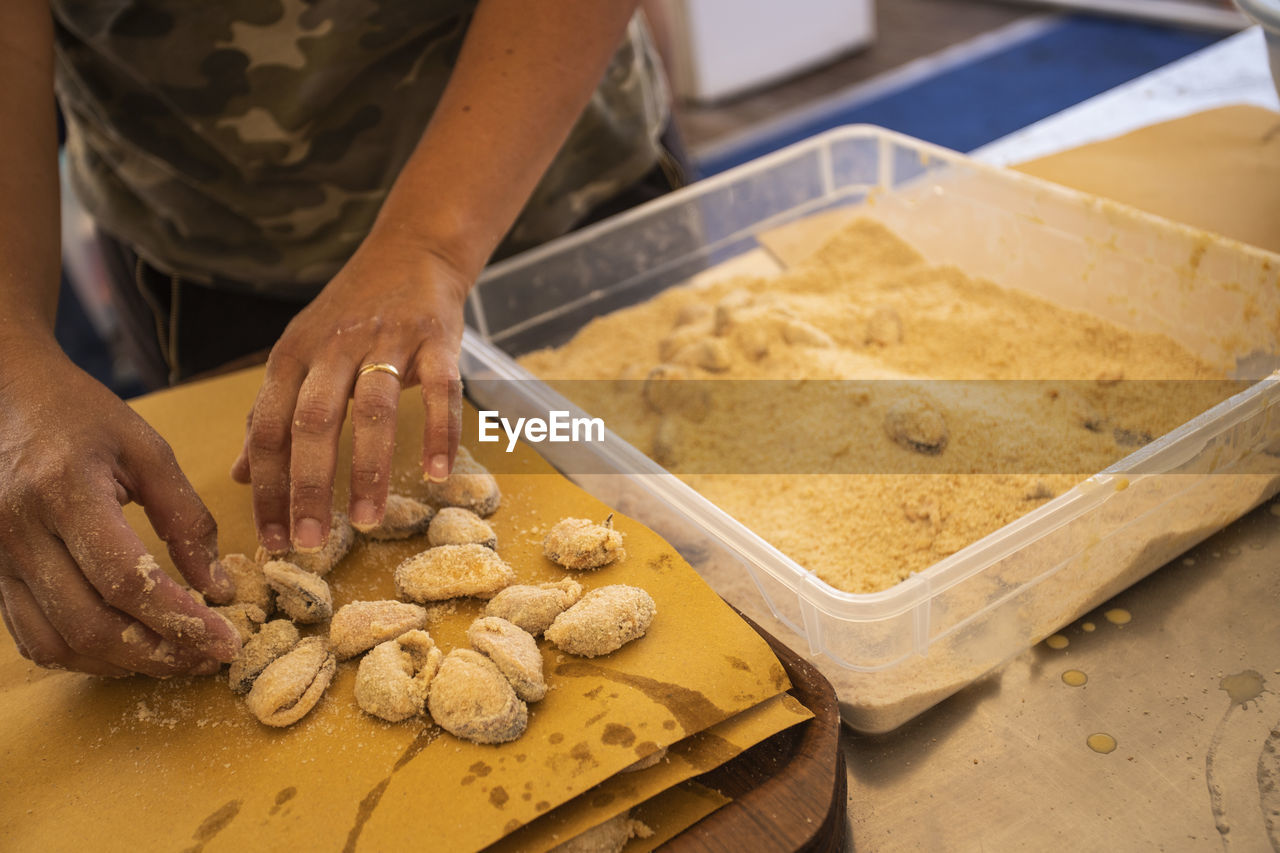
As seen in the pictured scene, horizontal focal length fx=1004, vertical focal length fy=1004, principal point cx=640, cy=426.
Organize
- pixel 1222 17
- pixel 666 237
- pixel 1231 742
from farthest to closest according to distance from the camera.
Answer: pixel 1222 17 → pixel 666 237 → pixel 1231 742

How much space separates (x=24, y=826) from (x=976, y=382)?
1041 mm

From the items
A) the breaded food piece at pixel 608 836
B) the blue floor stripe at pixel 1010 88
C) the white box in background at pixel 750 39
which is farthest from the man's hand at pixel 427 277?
the white box in background at pixel 750 39

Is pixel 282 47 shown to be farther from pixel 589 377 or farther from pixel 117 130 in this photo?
pixel 589 377

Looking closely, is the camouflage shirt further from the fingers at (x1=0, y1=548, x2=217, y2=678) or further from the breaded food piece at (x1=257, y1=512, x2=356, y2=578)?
the fingers at (x1=0, y1=548, x2=217, y2=678)

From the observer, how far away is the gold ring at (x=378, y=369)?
916mm

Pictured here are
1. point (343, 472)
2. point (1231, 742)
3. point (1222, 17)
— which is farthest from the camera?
point (1222, 17)

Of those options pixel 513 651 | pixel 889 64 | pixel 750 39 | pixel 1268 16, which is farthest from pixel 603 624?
pixel 889 64

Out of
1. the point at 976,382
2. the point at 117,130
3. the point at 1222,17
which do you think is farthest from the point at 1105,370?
the point at 1222,17

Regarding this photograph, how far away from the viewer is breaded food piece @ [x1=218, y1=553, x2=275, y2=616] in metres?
0.93

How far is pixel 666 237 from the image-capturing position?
1.53m

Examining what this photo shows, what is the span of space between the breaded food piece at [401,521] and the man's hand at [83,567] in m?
0.18

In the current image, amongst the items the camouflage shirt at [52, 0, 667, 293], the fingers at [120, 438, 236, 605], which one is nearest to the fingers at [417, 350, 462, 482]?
the fingers at [120, 438, 236, 605]

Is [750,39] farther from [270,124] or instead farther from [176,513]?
[176,513]

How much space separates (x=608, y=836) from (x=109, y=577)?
0.45 metres
